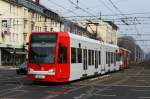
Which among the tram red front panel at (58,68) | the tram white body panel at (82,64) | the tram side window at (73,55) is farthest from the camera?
the tram white body panel at (82,64)

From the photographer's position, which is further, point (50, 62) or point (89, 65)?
point (89, 65)

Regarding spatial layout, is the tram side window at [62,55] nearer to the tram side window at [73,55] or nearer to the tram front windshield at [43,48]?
the tram front windshield at [43,48]

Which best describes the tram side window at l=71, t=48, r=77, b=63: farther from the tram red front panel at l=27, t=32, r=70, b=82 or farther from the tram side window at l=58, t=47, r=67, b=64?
the tram side window at l=58, t=47, r=67, b=64

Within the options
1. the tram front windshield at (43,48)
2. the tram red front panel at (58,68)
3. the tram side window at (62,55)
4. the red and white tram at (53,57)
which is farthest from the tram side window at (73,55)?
the tram front windshield at (43,48)

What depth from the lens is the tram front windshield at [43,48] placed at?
26406 millimetres

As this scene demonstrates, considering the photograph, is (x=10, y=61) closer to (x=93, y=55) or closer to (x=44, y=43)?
(x=93, y=55)

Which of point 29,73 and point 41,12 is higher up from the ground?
point 41,12

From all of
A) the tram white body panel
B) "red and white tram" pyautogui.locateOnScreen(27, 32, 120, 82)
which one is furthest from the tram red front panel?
the tram white body panel

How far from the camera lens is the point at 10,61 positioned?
78750 mm

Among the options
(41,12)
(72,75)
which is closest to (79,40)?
(72,75)

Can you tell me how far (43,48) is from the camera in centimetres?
2661

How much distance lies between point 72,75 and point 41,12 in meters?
58.6

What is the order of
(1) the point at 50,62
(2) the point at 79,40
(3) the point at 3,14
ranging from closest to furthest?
(1) the point at 50,62 → (2) the point at 79,40 → (3) the point at 3,14

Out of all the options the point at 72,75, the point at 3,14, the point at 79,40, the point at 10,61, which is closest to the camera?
the point at 72,75
